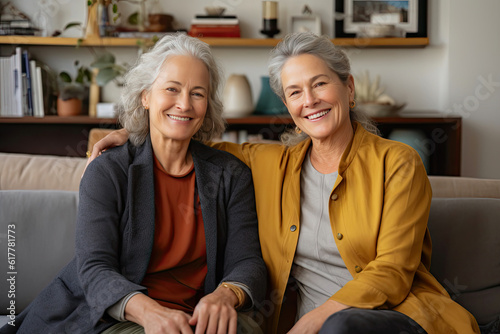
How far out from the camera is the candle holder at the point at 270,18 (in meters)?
3.59

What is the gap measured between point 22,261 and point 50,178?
1.20 feet

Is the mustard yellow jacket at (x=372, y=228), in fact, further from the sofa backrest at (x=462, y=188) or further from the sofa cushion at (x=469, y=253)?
the sofa backrest at (x=462, y=188)

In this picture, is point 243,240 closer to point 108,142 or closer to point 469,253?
point 108,142

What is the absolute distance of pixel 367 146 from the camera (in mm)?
1642

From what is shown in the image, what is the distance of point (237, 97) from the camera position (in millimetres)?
3600

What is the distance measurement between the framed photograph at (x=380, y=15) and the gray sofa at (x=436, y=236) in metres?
1.99

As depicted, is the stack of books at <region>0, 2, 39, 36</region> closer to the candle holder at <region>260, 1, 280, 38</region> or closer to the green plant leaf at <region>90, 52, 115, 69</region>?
the green plant leaf at <region>90, 52, 115, 69</region>

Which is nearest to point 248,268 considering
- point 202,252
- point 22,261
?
point 202,252

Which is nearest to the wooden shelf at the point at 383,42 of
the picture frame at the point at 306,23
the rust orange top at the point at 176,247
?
the picture frame at the point at 306,23

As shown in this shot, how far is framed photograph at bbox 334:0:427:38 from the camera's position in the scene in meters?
3.74

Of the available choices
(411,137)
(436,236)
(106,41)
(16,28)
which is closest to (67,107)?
(106,41)

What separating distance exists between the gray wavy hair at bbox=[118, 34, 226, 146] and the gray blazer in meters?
0.09

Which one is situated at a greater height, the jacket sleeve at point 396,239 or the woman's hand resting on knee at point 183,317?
the jacket sleeve at point 396,239

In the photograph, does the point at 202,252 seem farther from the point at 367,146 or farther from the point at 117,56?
the point at 117,56
